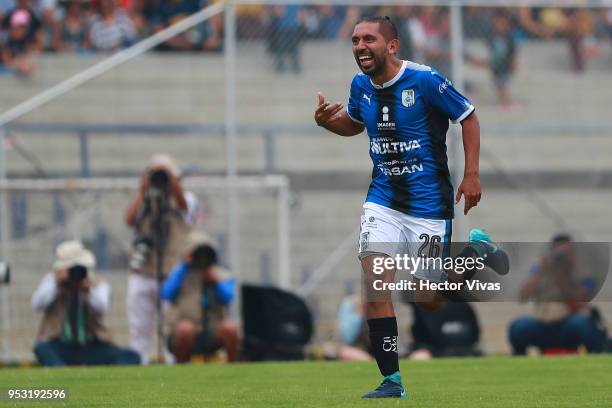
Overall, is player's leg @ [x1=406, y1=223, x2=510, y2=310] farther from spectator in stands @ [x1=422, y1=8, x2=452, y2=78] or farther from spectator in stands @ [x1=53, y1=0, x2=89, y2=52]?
spectator in stands @ [x1=53, y1=0, x2=89, y2=52]

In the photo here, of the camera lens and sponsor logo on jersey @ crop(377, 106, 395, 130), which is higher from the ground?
sponsor logo on jersey @ crop(377, 106, 395, 130)

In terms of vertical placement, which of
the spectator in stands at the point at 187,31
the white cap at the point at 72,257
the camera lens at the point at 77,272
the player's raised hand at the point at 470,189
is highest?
the spectator in stands at the point at 187,31

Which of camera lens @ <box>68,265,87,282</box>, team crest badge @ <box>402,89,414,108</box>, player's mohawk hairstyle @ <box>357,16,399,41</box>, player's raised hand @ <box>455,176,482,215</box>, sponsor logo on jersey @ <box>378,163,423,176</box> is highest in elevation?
player's mohawk hairstyle @ <box>357,16,399,41</box>

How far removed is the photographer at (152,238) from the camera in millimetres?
15219

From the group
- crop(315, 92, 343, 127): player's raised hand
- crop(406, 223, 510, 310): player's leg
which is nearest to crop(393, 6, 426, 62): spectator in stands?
crop(406, 223, 510, 310): player's leg

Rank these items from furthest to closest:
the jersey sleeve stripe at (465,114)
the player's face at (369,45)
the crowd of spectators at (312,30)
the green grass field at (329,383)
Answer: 1. the crowd of spectators at (312,30)
2. the jersey sleeve stripe at (465,114)
3. the player's face at (369,45)
4. the green grass field at (329,383)

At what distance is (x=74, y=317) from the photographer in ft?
46.9

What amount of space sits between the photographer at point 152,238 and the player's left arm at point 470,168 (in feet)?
21.1

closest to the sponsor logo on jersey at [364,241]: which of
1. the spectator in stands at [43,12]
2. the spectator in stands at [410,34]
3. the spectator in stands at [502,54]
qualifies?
the spectator in stands at [410,34]

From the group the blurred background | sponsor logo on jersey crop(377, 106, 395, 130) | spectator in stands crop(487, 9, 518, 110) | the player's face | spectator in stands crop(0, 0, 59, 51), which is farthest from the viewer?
spectator in stands crop(0, 0, 59, 51)

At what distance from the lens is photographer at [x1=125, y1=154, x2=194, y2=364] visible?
49.9 ft

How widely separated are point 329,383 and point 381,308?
6.33 ft

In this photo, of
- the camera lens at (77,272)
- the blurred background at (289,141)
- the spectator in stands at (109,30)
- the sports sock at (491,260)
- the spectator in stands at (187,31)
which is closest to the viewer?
the sports sock at (491,260)

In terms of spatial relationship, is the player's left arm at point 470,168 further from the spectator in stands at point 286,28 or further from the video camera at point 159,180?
the spectator in stands at point 286,28
